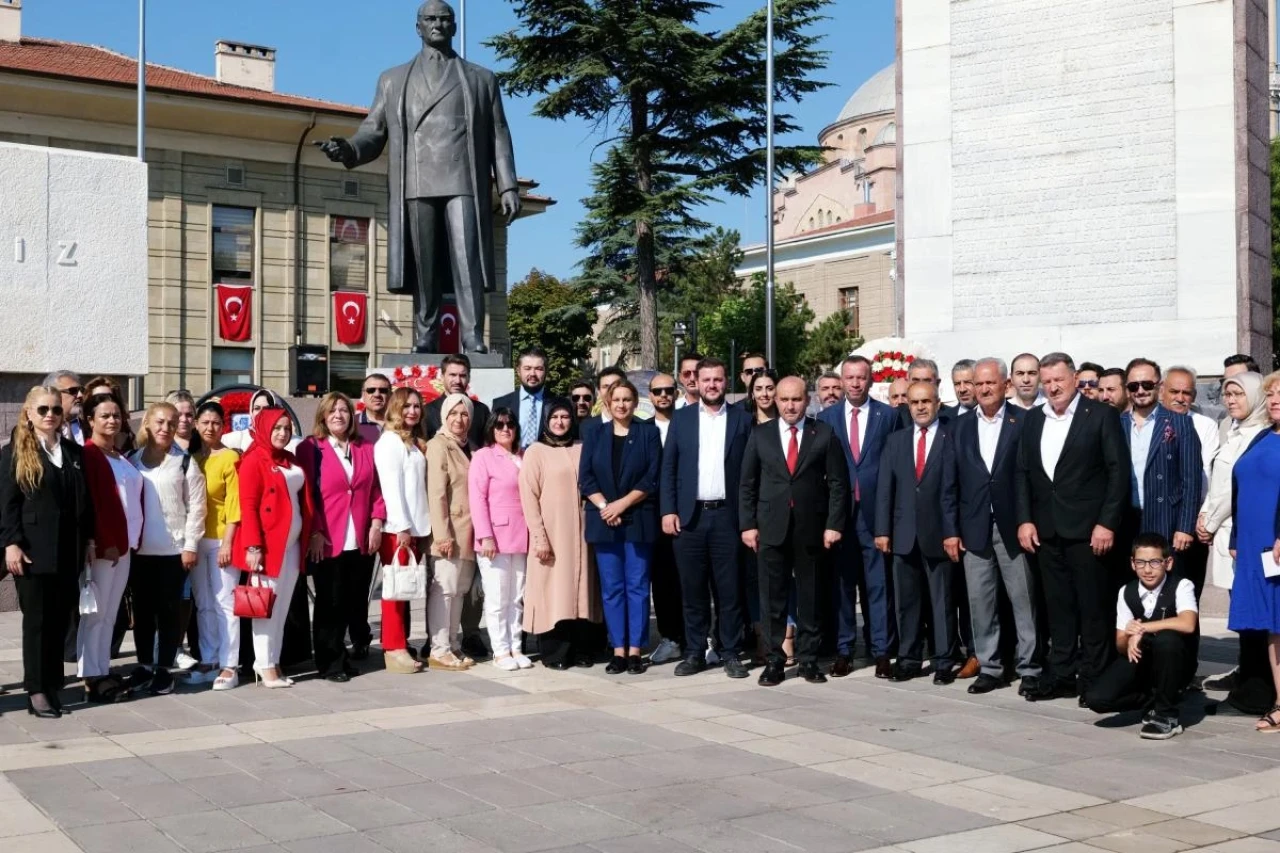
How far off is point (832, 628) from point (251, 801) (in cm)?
454

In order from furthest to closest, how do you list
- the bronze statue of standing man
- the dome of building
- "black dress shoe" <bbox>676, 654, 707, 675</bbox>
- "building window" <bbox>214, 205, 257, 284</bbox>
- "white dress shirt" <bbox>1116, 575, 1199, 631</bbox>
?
the dome of building < "building window" <bbox>214, 205, 257, 284</bbox> < the bronze statue of standing man < "black dress shoe" <bbox>676, 654, 707, 675</bbox> < "white dress shirt" <bbox>1116, 575, 1199, 631</bbox>

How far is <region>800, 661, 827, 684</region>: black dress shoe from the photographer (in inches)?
338

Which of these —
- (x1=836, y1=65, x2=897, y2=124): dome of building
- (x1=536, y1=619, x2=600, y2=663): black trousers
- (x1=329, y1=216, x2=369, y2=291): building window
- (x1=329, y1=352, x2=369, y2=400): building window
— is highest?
(x1=836, y1=65, x2=897, y2=124): dome of building

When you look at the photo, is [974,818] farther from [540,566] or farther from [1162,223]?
[1162,223]

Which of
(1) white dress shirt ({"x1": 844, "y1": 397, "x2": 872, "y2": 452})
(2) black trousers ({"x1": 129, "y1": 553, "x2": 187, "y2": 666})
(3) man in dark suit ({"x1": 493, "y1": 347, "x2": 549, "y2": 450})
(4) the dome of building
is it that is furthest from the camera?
(4) the dome of building

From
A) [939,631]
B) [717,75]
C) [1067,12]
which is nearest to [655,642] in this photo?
[939,631]

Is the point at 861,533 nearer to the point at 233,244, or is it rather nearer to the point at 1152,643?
the point at 1152,643

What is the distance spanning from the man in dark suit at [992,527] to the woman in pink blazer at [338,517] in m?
3.49

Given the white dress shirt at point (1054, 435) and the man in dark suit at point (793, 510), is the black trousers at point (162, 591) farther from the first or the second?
the white dress shirt at point (1054, 435)

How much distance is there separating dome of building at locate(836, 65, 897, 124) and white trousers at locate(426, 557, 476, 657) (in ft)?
249

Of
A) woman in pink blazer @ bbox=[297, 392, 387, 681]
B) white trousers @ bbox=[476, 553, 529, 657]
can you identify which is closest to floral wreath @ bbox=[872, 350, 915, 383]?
white trousers @ bbox=[476, 553, 529, 657]

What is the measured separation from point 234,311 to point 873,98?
5443 centimetres

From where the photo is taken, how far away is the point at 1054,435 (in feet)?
26.2

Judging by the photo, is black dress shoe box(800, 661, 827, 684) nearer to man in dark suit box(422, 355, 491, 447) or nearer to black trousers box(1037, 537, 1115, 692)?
black trousers box(1037, 537, 1115, 692)
